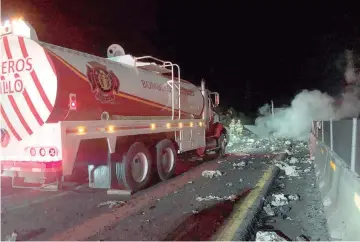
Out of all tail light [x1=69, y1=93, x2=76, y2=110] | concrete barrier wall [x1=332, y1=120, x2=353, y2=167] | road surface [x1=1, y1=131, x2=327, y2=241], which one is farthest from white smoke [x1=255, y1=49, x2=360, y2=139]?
tail light [x1=69, y1=93, x2=76, y2=110]

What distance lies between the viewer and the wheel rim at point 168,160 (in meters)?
8.90

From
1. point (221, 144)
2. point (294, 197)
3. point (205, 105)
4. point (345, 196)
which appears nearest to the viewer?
point (345, 196)

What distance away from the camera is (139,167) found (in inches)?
306

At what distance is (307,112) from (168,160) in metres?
22.3

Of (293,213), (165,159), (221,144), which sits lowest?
(293,213)

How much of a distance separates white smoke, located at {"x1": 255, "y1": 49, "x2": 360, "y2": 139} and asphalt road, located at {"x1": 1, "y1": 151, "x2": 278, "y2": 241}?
68.4 ft

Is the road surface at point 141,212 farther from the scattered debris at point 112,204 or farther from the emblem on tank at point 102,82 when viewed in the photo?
the emblem on tank at point 102,82

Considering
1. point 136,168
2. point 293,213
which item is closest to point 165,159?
point 136,168

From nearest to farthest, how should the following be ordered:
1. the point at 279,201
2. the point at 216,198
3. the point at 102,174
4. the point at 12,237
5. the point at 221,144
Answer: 1. the point at 12,237
2. the point at 279,201
3. the point at 216,198
4. the point at 102,174
5. the point at 221,144

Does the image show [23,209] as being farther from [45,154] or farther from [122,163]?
[122,163]

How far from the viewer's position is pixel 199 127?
433 inches

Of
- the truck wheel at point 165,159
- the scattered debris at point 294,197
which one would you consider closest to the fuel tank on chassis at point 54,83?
the truck wheel at point 165,159

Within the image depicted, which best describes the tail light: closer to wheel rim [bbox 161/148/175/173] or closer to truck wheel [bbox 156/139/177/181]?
truck wheel [bbox 156/139/177/181]

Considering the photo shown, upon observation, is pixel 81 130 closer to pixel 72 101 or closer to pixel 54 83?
pixel 72 101
